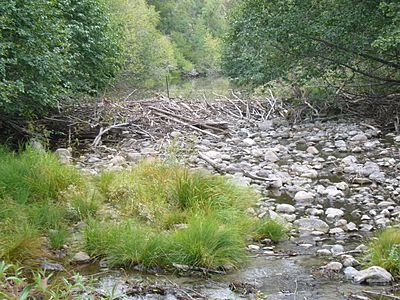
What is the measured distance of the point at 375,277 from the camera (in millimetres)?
4039

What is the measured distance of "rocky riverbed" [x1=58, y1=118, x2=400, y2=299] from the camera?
406 centimetres

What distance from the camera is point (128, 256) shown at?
4.45 m

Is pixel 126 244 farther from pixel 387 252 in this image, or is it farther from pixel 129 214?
pixel 387 252

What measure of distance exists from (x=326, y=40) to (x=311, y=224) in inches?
279

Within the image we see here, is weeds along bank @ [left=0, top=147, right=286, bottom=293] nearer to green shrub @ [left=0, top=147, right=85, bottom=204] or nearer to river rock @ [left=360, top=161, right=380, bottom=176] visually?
green shrub @ [left=0, top=147, right=85, bottom=204]

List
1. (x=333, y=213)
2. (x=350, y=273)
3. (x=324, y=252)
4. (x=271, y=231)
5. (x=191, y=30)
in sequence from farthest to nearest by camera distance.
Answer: (x=191, y=30)
(x=333, y=213)
(x=271, y=231)
(x=324, y=252)
(x=350, y=273)

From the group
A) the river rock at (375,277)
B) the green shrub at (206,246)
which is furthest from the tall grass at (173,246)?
the river rock at (375,277)

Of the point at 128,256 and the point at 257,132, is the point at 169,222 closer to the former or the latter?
the point at 128,256

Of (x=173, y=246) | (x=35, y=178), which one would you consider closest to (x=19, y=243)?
(x=173, y=246)

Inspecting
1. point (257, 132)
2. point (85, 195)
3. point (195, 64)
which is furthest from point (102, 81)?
point (195, 64)

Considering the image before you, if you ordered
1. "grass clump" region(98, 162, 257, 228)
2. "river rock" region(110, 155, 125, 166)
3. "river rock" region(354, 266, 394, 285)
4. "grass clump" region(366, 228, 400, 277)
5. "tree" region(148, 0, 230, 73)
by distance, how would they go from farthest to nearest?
"tree" region(148, 0, 230, 73) → "river rock" region(110, 155, 125, 166) → "grass clump" region(98, 162, 257, 228) → "grass clump" region(366, 228, 400, 277) → "river rock" region(354, 266, 394, 285)

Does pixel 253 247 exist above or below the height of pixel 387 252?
below

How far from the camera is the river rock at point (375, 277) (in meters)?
4.02

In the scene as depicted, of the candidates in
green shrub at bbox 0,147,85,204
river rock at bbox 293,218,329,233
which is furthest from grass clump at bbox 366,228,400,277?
green shrub at bbox 0,147,85,204
